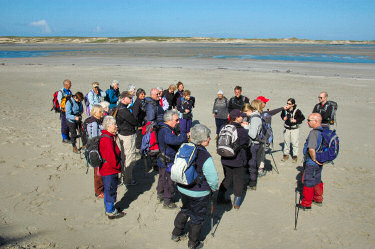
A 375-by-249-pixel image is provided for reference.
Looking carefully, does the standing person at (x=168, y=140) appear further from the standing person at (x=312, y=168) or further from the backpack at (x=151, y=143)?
the standing person at (x=312, y=168)

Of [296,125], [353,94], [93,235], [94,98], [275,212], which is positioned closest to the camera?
[93,235]

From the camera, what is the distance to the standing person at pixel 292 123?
301 inches

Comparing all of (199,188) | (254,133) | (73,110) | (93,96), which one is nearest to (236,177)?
(254,133)

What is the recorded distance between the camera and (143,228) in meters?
4.95

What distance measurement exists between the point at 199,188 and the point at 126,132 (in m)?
2.73

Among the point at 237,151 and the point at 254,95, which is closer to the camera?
the point at 237,151

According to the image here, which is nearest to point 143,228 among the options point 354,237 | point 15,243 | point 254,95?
point 15,243

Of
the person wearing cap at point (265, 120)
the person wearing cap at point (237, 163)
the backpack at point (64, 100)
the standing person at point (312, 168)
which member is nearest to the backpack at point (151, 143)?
the person wearing cap at point (237, 163)

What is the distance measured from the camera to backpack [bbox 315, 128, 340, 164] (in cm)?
507

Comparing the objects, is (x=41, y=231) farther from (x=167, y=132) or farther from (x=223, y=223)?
(x=223, y=223)

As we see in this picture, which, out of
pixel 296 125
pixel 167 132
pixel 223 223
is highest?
pixel 167 132

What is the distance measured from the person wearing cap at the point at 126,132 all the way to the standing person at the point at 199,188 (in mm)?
2377

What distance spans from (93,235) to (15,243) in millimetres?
1130

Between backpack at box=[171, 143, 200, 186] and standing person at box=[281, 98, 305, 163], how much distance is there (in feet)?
15.0
